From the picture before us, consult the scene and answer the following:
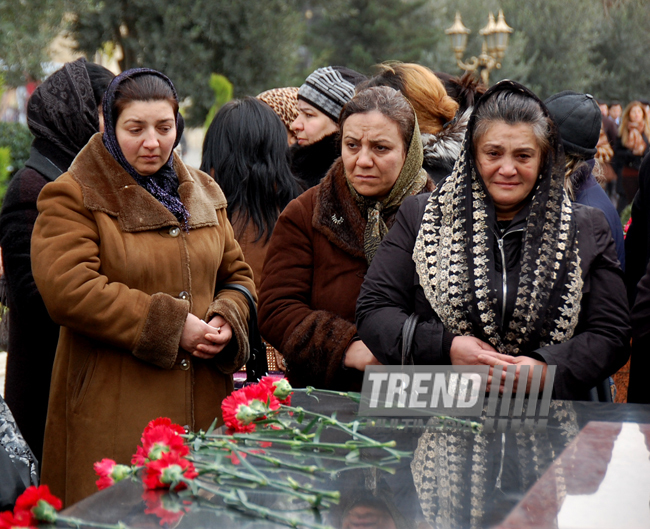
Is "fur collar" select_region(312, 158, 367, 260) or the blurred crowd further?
"fur collar" select_region(312, 158, 367, 260)

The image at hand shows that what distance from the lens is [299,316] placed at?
→ 8.91 ft

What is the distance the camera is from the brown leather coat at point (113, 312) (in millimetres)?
2498

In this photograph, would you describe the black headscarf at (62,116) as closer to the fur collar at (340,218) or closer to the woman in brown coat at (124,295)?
the woman in brown coat at (124,295)

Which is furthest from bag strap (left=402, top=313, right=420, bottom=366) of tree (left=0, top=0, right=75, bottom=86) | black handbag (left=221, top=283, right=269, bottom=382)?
tree (left=0, top=0, right=75, bottom=86)

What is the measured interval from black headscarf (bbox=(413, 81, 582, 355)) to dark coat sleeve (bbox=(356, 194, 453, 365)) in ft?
0.23

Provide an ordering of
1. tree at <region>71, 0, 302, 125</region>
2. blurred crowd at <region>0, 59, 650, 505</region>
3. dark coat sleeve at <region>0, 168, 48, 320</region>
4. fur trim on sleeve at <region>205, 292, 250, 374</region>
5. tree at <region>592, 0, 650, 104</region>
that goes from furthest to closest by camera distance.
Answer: tree at <region>592, 0, 650, 104</region>, tree at <region>71, 0, 302, 125</region>, dark coat sleeve at <region>0, 168, 48, 320</region>, fur trim on sleeve at <region>205, 292, 250, 374</region>, blurred crowd at <region>0, 59, 650, 505</region>

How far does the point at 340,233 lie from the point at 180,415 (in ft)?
2.73

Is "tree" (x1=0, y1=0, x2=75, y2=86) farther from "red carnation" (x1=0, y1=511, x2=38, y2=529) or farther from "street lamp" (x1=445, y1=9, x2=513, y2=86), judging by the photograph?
"red carnation" (x1=0, y1=511, x2=38, y2=529)

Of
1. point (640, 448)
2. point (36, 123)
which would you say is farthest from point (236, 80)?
point (640, 448)

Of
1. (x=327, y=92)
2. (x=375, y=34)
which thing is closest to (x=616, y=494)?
(x=327, y=92)

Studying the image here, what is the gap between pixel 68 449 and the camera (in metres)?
2.61

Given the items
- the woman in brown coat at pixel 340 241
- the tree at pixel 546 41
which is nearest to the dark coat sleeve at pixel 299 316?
the woman in brown coat at pixel 340 241

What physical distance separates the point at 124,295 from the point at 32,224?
63 centimetres

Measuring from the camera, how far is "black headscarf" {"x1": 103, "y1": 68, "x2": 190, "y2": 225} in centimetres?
262
